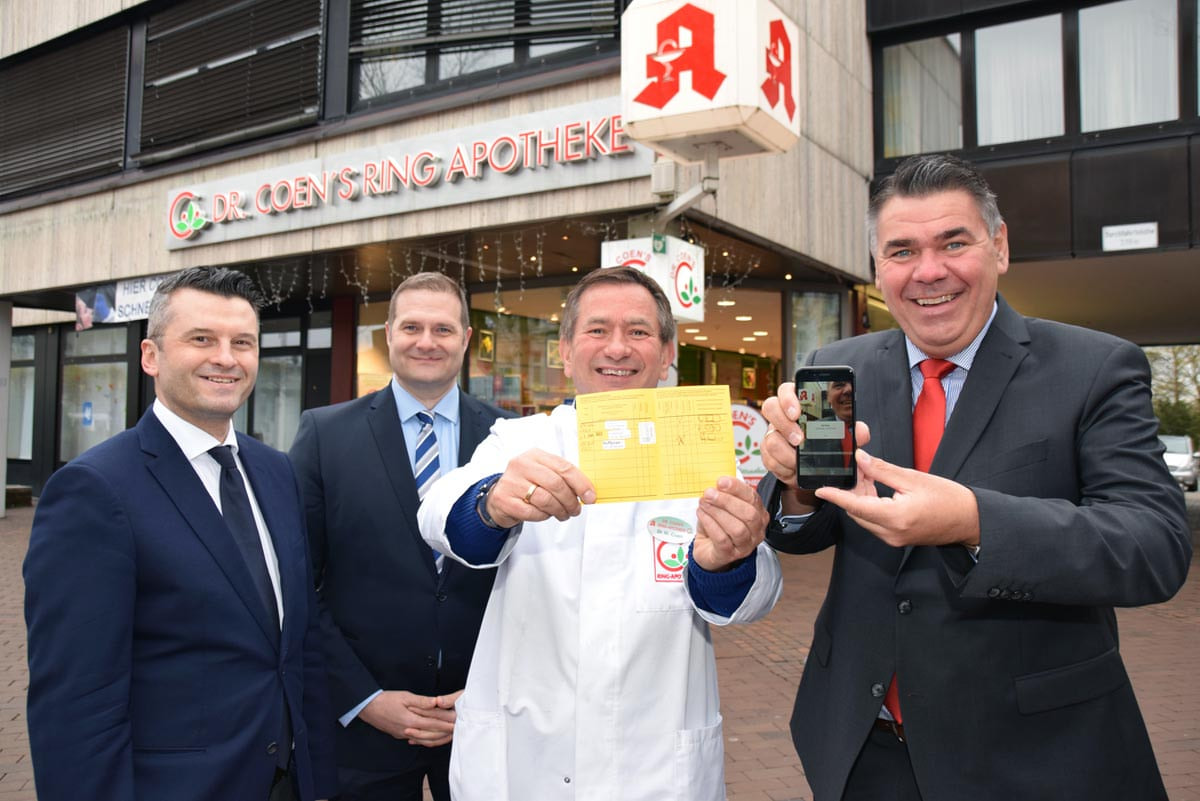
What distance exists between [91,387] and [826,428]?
1954 centimetres

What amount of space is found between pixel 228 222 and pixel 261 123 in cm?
144

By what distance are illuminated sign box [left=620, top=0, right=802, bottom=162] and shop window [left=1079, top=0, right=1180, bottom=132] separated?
6534 millimetres

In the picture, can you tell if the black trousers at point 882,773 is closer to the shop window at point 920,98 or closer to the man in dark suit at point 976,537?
the man in dark suit at point 976,537

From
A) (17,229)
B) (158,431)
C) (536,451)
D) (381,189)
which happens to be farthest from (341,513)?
(17,229)

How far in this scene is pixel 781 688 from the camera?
564cm

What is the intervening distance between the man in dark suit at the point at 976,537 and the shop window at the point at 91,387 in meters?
17.9

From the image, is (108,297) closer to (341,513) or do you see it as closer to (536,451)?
(341,513)

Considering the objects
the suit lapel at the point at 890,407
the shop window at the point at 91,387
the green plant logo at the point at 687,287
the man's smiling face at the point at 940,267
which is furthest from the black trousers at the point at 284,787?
the shop window at the point at 91,387

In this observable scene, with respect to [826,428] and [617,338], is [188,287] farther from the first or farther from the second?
[826,428]

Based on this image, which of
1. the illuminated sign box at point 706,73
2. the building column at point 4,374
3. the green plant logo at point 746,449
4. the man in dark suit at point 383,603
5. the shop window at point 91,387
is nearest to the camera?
the man in dark suit at point 383,603

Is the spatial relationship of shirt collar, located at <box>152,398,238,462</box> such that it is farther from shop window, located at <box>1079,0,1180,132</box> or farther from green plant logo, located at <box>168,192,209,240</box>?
shop window, located at <box>1079,0,1180,132</box>

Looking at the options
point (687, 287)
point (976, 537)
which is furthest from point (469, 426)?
point (687, 287)

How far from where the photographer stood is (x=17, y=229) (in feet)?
46.8

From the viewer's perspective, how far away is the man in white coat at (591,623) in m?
1.75
